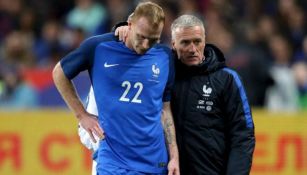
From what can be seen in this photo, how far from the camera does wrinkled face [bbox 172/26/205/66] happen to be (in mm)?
6582

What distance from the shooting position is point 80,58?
6.52 m

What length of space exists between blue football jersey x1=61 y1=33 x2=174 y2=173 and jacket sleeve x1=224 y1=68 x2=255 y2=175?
19.2 inches

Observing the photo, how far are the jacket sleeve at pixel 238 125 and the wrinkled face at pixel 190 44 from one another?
289 millimetres

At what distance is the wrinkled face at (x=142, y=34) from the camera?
630cm

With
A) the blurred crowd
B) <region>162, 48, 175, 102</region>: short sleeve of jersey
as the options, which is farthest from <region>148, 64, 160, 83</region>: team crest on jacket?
the blurred crowd

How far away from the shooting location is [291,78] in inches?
483

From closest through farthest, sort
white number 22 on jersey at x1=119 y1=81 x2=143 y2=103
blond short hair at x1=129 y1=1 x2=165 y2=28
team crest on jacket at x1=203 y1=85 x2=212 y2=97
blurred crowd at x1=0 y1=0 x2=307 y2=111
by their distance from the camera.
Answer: blond short hair at x1=129 y1=1 x2=165 y2=28
white number 22 on jersey at x1=119 y1=81 x2=143 y2=103
team crest on jacket at x1=203 y1=85 x2=212 y2=97
blurred crowd at x1=0 y1=0 x2=307 y2=111

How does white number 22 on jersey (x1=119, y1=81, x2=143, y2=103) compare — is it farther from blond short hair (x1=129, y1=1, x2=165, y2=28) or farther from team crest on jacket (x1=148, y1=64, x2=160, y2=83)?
blond short hair (x1=129, y1=1, x2=165, y2=28)

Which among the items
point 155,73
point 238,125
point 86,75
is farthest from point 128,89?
point 86,75

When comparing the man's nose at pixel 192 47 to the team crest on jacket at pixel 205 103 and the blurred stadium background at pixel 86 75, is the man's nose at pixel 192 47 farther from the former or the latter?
the blurred stadium background at pixel 86 75

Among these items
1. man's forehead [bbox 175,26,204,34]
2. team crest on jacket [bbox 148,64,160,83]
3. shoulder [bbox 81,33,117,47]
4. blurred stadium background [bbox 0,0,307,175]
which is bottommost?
blurred stadium background [bbox 0,0,307,175]

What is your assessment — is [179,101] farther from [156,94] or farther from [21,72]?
[21,72]

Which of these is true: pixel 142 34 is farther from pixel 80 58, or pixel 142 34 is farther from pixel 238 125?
pixel 238 125

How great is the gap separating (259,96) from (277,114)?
1.94 ft
